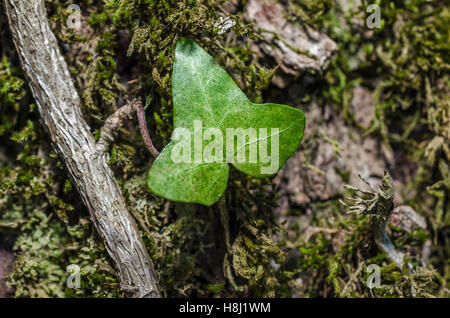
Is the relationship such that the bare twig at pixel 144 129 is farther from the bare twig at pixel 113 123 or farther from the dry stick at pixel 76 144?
the dry stick at pixel 76 144

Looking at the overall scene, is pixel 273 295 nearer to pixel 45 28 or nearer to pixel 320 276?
pixel 320 276

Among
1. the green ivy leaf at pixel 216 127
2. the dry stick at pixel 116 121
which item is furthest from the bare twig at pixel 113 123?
the green ivy leaf at pixel 216 127

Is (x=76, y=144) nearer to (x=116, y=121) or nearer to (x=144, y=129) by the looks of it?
(x=116, y=121)

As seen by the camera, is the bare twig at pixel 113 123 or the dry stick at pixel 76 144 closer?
the dry stick at pixel 76 144

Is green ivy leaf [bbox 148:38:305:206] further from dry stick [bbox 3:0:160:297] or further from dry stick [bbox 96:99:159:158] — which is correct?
dry stick [bbox 3:0:160:297]

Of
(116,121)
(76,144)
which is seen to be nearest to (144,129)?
(116,121)

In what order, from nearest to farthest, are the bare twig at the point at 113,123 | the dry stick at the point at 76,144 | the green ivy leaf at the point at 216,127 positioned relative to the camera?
the green ivy leaf at the point at 216,127 < the dry stick at the point at 76,144 < the bare twig at the point at 113,123

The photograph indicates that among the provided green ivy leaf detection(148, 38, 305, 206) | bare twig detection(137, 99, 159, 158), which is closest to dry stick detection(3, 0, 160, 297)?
bare twig detection(137, 99, 159, 158)
